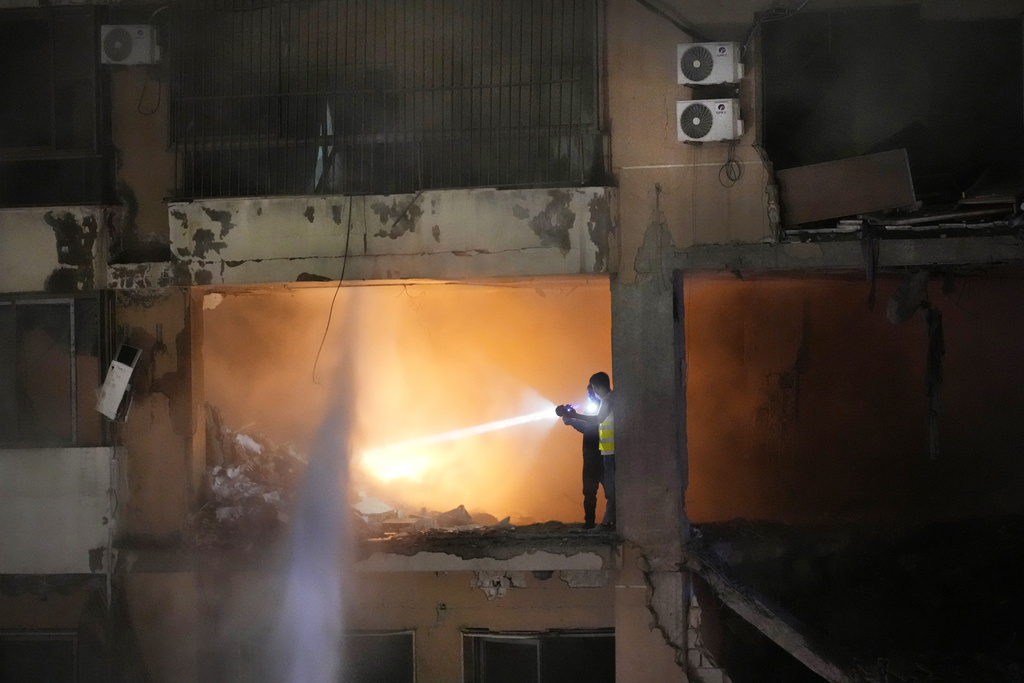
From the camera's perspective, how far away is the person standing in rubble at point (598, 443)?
27.6ft

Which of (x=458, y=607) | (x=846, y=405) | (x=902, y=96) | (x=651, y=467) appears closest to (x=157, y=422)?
(x=458, y=607)

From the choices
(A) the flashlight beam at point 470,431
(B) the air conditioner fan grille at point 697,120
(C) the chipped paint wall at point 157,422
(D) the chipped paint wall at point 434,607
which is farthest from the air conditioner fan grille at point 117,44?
(A) the flashlight beam at point 470,431

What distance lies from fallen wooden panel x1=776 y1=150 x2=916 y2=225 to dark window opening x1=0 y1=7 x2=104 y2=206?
7.05 meters

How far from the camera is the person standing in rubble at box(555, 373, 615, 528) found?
8398 mm

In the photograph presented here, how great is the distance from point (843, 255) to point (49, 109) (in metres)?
8.28

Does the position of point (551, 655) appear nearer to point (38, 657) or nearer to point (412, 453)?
point (412, 453)

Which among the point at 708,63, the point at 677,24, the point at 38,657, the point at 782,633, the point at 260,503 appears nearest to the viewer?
the point at 782,633

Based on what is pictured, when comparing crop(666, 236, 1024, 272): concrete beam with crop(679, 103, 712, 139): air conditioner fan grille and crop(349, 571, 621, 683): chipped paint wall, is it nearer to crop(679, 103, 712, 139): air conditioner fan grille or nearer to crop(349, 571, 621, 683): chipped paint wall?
crop(679, 103, 712, 139): air conditioner fan grille

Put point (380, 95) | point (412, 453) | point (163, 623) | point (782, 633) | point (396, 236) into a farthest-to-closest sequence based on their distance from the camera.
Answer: point (412, 453) < point (380, 95) < point (163, 623) < point (396, 236) < point (782, 633)

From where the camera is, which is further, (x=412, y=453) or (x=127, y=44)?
(x=412, y=453)

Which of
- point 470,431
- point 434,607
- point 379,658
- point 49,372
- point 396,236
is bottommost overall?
point 379,658

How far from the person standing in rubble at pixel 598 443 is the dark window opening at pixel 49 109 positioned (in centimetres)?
553

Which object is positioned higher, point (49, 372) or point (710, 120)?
point (710, 120)

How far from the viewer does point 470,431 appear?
42.7 ft
